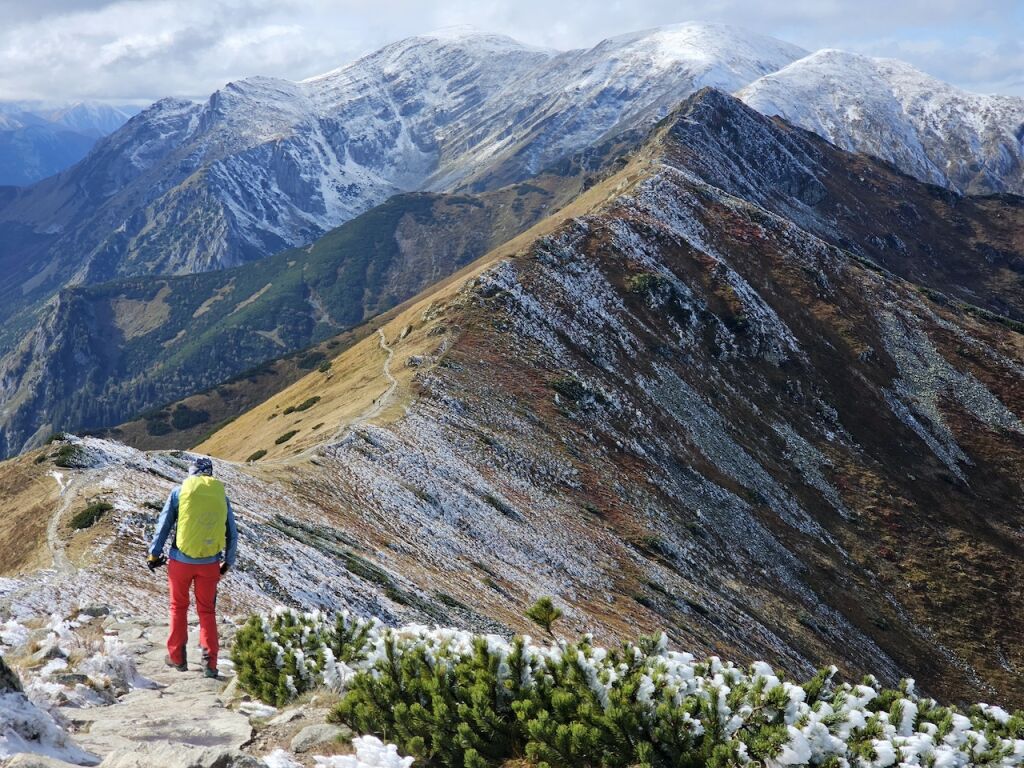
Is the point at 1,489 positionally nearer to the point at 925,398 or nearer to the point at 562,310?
the point at 562,310

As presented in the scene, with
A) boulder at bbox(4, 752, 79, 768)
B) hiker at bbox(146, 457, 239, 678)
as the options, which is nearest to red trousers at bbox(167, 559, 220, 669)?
hiker at bbox(146, 457, 239, 678)

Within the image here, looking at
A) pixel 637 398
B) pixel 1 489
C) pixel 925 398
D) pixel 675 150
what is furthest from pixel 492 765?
pixel 675 150

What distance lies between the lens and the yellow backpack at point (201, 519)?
625 inches

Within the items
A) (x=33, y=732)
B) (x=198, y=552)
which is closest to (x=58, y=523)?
(x=198, y=552)

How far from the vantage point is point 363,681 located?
12625 millimetres

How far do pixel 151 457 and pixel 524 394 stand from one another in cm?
3655

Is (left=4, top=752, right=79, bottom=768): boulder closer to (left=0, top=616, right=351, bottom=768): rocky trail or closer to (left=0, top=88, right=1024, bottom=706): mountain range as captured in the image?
(left=0, top=616, right=351, bottom=768): rocky trail

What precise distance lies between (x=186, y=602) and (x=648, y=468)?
57363 millimetres

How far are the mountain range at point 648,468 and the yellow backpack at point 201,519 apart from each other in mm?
9459

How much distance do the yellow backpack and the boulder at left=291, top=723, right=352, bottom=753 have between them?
17.3 feet

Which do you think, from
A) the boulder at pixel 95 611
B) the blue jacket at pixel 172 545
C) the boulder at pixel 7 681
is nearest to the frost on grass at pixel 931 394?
the boulder at pixel 95 611

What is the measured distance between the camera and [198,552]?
15.9 meters

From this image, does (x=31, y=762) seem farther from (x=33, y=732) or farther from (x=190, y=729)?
(x=190, y=729)

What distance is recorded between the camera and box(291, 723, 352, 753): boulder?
38.9 feet
